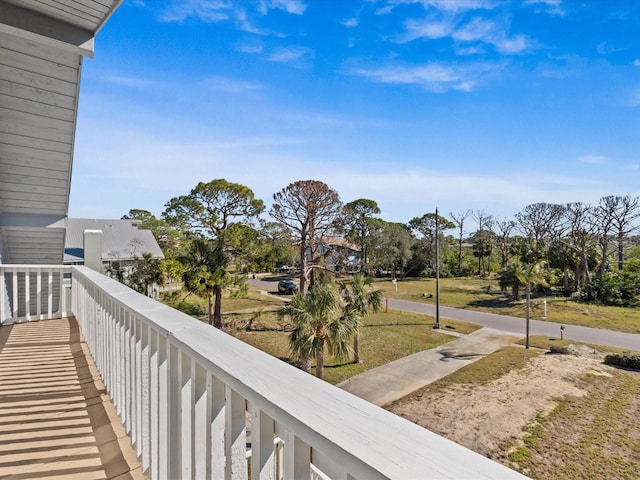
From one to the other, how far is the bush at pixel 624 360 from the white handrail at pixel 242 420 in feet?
37.5

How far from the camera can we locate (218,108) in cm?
959

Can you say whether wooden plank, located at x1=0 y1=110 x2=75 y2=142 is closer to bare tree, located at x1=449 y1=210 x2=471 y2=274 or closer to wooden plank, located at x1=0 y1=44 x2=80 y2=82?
wooden plank, located at x1=0 y1=44 x2=80 y2=82

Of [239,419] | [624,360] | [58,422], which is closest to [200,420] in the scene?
[239,419]

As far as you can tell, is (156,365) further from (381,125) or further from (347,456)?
(381,125)

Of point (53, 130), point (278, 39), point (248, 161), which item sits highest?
point (278, 39)

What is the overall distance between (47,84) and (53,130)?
0.68 metres

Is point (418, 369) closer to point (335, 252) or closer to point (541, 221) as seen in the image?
point (335, 252)

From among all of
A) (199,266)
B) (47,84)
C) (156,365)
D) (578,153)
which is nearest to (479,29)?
(47,84)

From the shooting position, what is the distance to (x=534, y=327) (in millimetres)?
13062

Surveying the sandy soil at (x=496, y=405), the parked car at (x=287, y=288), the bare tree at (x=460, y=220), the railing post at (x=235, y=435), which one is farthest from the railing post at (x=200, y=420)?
the bare tree at (x=460, y=220)

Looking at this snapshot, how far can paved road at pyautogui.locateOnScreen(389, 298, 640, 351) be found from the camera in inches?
437

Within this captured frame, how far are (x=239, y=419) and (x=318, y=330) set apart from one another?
6750 millimetres

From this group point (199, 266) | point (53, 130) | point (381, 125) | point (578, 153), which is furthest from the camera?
point (578, 153)

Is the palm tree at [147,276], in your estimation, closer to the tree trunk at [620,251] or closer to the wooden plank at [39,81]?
the wooden plank at [39,81]
